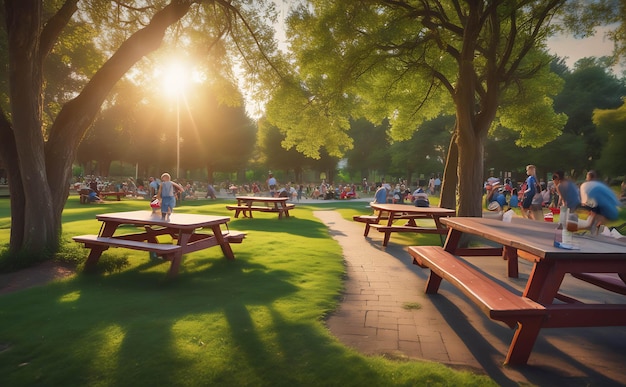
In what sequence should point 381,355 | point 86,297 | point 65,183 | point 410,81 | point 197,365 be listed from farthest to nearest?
1. point 410,81
2. point 65,183
3. point 86,297
4. point 381,355
5. point 197,365

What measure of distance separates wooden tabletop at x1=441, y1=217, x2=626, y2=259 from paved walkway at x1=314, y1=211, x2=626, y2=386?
3.26 feet

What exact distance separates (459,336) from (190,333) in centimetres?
283

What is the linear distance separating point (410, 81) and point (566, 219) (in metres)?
11.2

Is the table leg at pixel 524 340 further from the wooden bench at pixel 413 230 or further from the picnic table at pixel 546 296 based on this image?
the wooden bench at pixel 413 230

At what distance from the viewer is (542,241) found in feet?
13.3

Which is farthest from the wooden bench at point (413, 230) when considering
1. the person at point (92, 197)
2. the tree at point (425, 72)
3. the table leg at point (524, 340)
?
the person at point (92, 197)

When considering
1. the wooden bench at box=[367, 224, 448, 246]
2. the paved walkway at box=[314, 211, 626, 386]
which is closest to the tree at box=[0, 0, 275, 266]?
the paved walkway at box=[314, 211, 626, 386]

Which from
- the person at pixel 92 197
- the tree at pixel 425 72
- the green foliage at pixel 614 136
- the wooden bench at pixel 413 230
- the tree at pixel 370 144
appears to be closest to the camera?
the wooden bench at pixel 413 230

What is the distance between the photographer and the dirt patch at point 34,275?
19.8 feet

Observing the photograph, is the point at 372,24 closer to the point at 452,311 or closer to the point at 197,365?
the point at 452,311

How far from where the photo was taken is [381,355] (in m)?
3.55

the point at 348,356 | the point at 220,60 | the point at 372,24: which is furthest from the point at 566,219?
the point at 220,60

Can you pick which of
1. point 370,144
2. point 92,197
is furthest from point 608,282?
point 370,144

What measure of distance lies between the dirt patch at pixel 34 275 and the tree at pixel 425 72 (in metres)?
7.45
